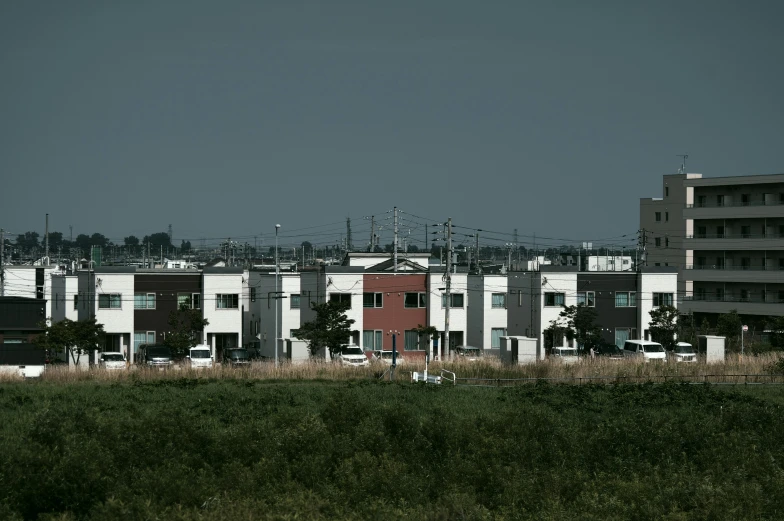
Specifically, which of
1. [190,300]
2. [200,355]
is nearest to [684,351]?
[200,355]

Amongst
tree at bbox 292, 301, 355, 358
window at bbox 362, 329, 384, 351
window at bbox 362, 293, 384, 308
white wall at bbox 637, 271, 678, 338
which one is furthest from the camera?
white wall at bbox 637, 271, 678, 338

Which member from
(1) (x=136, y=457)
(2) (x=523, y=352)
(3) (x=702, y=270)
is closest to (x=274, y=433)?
(1) (x=136, y=457)

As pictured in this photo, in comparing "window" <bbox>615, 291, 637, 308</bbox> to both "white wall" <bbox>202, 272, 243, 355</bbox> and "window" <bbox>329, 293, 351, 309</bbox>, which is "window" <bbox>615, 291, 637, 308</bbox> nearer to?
"window" <bbox>329, 293, 351, 309</bbox>

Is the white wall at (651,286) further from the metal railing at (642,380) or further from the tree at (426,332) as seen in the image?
→ the metal railing at (642,380)

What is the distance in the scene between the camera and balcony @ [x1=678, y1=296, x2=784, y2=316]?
5503cm

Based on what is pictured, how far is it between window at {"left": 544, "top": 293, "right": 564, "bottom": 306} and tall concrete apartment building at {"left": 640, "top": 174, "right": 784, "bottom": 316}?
12.6 m

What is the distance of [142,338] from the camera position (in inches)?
1693

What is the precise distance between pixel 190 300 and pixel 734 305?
32748 mm

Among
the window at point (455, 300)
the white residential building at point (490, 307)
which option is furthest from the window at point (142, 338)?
the white residential building at point (490, 307)

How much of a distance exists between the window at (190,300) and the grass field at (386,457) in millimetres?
19848

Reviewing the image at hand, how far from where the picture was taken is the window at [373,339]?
43.8 meters

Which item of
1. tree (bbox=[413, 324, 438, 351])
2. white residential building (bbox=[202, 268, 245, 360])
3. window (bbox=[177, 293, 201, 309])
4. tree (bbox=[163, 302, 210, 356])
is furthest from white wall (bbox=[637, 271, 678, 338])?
window (bbox=[177, 293, 201, 309])

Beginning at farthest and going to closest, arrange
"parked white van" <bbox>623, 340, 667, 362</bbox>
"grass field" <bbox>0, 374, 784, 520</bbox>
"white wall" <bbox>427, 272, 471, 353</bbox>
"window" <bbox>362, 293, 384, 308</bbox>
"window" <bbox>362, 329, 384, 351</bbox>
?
1. "white wall" <bbox>427, 272, 471, 353</bbox>
2. "window" <bbox>362, 293, 384, 308</bbox>
3. "window" <bbox>362, 329, 384, 351</bbox>
4. "parked white van" <bbox>623, 340, 667, 362</bbox>
5. "grass field" <bbox>0, 374, 784, 520</bbox>

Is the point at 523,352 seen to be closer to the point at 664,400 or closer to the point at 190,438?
the point at 664,400
